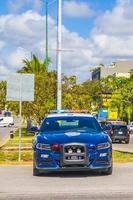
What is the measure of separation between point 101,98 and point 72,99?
42790 millimetres

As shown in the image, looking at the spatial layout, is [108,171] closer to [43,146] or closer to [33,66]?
[43,146]

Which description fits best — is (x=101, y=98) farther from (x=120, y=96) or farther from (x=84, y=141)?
(x=84, y=141)

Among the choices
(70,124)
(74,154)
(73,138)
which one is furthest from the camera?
(70,124)

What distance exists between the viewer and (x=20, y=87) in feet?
67.9

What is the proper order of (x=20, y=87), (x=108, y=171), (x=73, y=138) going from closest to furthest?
(x=73, y=138) < (x=108, y=171) < (x=20, y=87)

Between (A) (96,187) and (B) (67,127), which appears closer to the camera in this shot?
(A) (96,187)

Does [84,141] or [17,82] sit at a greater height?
[17,82]

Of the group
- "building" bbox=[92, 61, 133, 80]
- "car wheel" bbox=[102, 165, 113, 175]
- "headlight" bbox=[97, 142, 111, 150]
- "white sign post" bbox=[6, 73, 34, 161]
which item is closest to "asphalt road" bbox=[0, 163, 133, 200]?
"car wheel" bbox=[102, 165, 113, 175]

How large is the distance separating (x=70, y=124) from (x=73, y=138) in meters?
1.68

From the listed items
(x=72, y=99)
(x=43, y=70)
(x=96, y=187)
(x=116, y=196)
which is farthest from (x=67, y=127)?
(x=43, y=70)

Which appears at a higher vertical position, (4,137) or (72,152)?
(72,152)

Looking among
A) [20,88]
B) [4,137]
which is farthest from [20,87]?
[4,137]

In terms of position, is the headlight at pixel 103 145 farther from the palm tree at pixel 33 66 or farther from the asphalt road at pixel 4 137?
the palm tree at pixel 33 66

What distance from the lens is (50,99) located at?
44.5 metres
